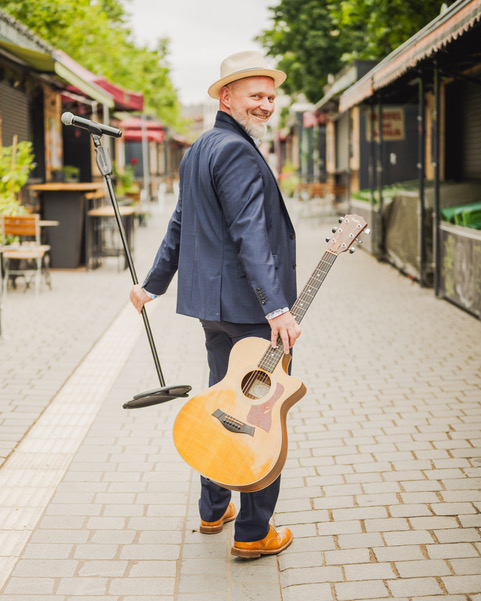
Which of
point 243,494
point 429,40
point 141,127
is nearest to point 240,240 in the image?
point 243,494

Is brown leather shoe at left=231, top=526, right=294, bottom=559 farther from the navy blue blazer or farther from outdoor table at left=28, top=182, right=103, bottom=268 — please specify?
outdoor table at left=28, top=182, right=103, bottom=268

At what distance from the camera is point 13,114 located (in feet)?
48.8

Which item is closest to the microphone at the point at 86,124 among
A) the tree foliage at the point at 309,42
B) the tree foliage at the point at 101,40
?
the tree foliage at the point at 101,40

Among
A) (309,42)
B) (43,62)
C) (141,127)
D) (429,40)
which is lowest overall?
(429,40)

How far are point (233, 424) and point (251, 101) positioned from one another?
1.29 m

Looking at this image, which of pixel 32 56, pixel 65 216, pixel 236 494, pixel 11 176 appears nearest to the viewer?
pixel 236 494

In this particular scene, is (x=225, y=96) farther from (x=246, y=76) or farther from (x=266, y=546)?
(x=266, y=546)

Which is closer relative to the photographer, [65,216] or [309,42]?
[65,216]

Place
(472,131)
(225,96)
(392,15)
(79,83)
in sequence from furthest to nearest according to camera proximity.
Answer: (392,15)
(79,83)
(472,131)
(225,96)

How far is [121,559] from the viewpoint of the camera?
11.2 feet

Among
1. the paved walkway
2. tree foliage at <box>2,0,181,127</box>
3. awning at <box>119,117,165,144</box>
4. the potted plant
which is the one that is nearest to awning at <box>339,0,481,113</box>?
the paved walkway

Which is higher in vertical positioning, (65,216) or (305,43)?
(305,43)

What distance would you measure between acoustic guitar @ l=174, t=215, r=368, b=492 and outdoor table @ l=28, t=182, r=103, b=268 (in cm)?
942

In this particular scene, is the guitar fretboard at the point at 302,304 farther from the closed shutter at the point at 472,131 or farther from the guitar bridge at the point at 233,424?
Answer: the closed shutter at the point at 472,131
